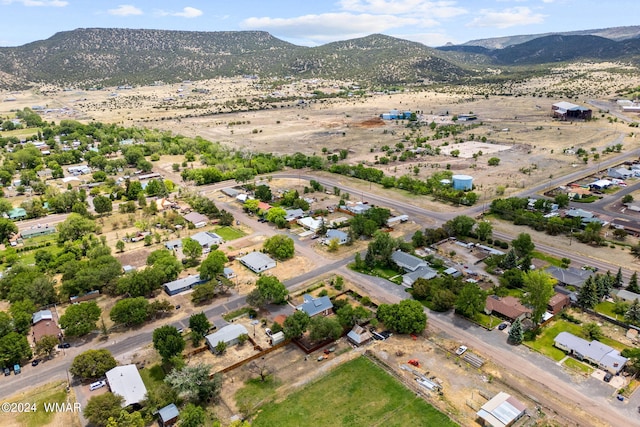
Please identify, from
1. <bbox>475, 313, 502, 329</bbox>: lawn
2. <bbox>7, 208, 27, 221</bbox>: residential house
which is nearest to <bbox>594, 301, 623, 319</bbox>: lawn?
<bbox>475, 313, 502, 329</bbox>: lawn

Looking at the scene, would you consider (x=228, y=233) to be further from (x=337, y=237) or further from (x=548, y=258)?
(x=548, y=258)

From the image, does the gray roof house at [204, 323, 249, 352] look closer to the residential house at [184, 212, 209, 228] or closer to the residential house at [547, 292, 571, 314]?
the residential house at [547, 292, 571, 314]

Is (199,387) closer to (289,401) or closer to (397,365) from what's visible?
(289,401)

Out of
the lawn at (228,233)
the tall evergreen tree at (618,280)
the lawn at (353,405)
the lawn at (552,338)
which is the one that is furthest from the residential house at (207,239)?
the tall evergreen tree at (618,280)

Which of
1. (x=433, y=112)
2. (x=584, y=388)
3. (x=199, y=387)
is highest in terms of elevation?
(x=433, y=112)

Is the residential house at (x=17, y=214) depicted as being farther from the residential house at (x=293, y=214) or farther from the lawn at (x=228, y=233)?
the residential house at (x=293, y=214)

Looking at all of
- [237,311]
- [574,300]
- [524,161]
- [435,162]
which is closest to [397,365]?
[237,311]

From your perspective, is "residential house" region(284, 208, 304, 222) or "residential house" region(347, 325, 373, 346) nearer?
"residential house" region(347, 325, 373, 346)
